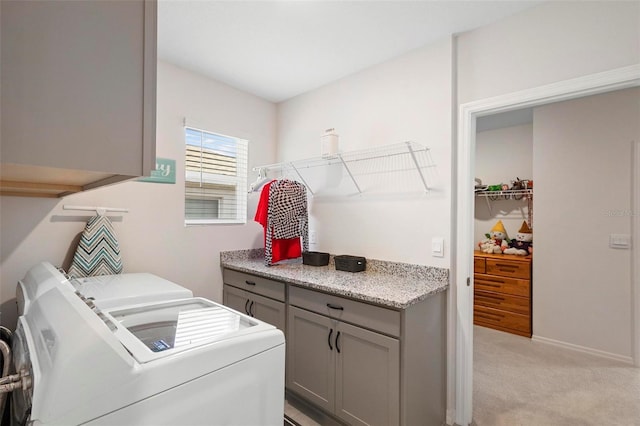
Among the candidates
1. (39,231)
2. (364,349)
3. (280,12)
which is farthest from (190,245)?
(280,12)

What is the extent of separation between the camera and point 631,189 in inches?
107

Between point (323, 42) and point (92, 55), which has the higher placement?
point (323, 42)

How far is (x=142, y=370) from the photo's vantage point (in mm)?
667

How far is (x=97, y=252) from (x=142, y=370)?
1.56 meters

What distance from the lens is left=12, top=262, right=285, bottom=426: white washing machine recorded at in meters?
0.59

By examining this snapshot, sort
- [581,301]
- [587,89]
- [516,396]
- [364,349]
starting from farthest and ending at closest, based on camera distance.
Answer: [581,301] < [516,396] < [364,349] < [587,89]

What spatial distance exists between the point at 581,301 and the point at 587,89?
7.95 feet

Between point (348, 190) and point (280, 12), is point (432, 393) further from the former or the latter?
point (280, 12)

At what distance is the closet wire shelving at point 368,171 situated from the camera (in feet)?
6.81

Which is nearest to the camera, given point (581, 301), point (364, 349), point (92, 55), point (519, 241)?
point (92, 55)

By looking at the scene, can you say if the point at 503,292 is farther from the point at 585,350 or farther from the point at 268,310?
the point at 268,310

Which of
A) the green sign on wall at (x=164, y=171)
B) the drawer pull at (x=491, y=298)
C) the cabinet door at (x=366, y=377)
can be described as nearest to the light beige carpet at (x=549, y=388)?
the drawer pull at (x=491, y=298)

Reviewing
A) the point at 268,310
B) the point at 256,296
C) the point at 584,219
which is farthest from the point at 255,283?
the point at 584,219

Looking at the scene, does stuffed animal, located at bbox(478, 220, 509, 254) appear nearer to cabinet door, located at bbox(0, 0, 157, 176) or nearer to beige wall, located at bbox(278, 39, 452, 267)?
beige wall, located at bbox(278, 39, 452, 267)
